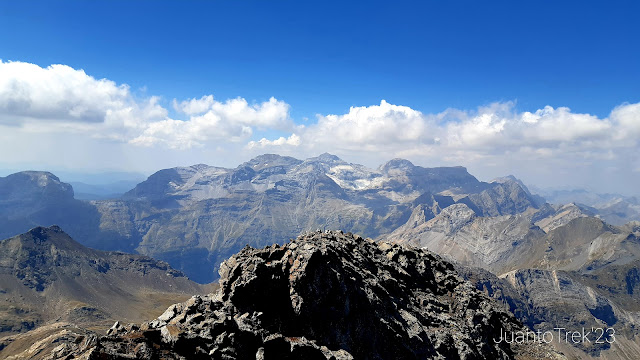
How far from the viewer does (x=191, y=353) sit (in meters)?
36.0

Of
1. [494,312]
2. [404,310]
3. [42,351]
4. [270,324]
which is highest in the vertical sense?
[270,324]

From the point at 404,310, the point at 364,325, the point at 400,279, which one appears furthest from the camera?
the point at 400,279

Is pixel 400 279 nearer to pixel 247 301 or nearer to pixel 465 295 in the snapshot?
pixel 465 295

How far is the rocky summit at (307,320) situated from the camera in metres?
36.7

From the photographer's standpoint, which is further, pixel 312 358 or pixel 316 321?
pixel 316 321

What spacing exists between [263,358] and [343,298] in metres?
13.8

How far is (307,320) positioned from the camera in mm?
45656

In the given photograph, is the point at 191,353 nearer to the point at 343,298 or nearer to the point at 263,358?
the point at 263,358

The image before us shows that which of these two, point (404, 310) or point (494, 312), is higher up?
point (404, 310)

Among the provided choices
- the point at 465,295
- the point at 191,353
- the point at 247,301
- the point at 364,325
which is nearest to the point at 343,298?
the point at 364,325

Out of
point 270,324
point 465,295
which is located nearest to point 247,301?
point 270,324

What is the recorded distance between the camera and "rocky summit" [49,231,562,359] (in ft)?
120

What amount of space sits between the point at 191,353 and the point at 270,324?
34.7 feet

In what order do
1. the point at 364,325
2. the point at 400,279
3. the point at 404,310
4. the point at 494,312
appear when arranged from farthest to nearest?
the point at 494,312 < the point at 400,279 < the point at 404,310 < the point at 364,325
